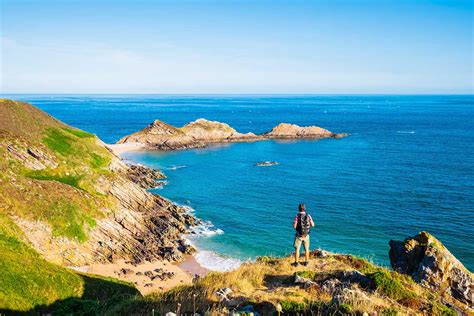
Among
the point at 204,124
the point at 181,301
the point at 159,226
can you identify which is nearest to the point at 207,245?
the point at 159,226

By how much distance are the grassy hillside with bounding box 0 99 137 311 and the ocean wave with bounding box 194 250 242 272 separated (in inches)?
457

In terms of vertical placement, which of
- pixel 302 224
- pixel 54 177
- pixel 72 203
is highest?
pixel 302 224

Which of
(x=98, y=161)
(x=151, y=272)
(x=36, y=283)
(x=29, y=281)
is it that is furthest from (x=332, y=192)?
(x=29, y=281)

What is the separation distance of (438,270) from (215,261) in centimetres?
2590

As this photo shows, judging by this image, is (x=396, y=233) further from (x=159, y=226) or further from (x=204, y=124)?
(x=204, y=124)

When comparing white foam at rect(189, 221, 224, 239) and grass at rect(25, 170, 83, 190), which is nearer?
grass at rect(25, 170, 83, 190)

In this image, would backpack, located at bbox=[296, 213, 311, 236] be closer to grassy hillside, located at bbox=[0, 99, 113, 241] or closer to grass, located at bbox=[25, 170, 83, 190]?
grassy hillside, located at bbox=[0, 99, 113, 241]

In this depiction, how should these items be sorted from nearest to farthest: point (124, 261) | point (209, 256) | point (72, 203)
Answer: point (124, 261)
point (72, 203)
point (209, 256)

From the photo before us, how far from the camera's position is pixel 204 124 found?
134 meters


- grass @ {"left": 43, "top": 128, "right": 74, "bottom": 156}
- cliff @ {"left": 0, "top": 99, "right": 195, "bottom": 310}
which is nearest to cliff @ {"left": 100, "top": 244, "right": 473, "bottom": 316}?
cliff @ {"left": 0, "top": 99, "right": 195, "bottom": 310}

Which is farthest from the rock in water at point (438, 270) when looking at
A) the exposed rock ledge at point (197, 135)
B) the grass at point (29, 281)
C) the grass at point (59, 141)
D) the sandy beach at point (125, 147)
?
the exposed rock ledge at point (197, 135)

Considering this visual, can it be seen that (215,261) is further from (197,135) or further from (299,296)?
(197,135)

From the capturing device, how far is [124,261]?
38.5 m

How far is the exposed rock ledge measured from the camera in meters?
119
